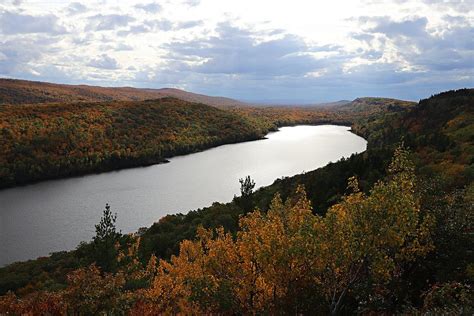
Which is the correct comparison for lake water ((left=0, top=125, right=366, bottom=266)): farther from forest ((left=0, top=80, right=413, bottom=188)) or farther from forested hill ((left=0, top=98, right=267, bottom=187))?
forested hill ((left=0, top=98, right=267, bottom=187))

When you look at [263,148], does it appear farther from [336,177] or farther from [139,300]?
[139,300]

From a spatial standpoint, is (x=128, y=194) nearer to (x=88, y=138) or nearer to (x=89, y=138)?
(x=88, y=138)

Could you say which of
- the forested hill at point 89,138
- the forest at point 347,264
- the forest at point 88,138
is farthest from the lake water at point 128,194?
the forest at point 347,264

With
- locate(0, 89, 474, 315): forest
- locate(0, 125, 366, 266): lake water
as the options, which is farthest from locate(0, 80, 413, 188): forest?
locate(0, 89, 474, 315): forest

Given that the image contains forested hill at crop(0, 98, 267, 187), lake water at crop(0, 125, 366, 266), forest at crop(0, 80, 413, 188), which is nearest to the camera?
lake water at crop(0, 125, 366, 266)

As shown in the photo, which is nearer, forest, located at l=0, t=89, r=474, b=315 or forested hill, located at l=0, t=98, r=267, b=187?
forest, located at l=0, t=89, r=474, b=315

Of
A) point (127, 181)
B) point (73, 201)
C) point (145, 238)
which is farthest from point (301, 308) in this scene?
point (127, 181)
